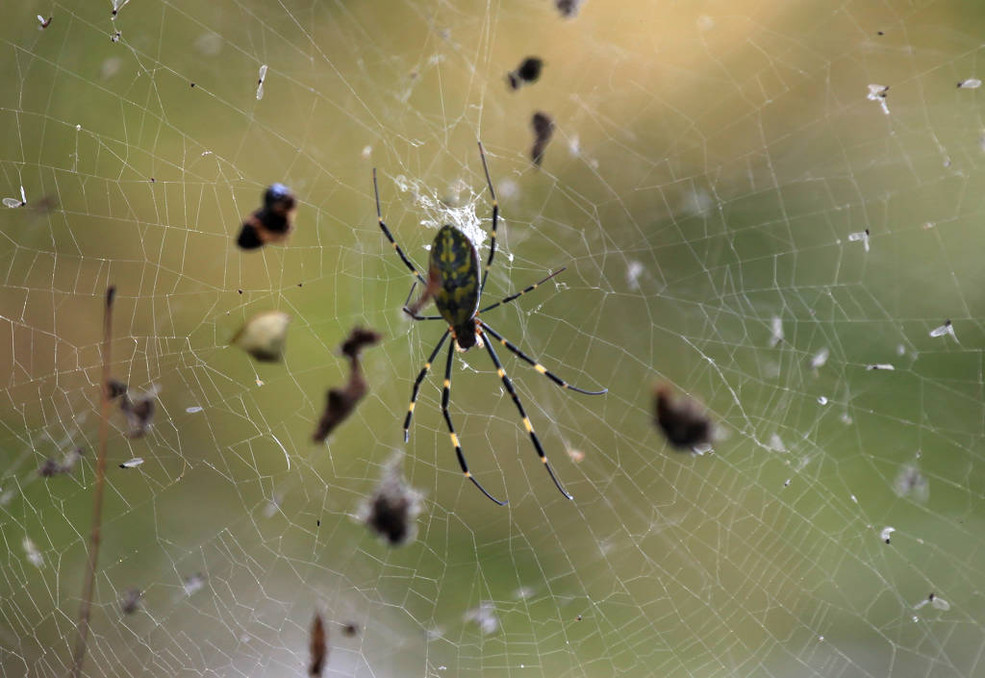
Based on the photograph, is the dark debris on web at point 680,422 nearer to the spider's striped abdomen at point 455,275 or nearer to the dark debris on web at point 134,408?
the spider's striped abdomen at point 455,275

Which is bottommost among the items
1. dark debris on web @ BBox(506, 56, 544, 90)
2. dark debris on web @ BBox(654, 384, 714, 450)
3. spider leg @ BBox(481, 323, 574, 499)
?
spider leg @ BBox(481, 323, 574, 499)

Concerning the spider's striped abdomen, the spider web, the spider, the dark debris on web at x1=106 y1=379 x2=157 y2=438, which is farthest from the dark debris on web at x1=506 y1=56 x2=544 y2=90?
the dark debris on web at x1=106 y1=379 x2=157 y2=438

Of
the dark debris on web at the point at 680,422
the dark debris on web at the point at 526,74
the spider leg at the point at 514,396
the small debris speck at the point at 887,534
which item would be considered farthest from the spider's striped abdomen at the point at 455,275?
the small debris speck at the point at 887,534

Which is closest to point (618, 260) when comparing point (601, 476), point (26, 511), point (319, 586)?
point (601, 476)

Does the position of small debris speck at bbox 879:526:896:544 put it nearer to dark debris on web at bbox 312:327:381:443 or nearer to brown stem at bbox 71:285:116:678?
dark debris on web at bbox 312:327:381:443

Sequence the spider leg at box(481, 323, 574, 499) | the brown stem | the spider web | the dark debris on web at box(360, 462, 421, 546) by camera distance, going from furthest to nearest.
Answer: the spider web
the spider leg at box(481, 323, 574, 499)
the dark debris on web at box(360, 462, 421, 546)
the brown stem

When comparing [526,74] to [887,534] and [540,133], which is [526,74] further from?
[887,534]
